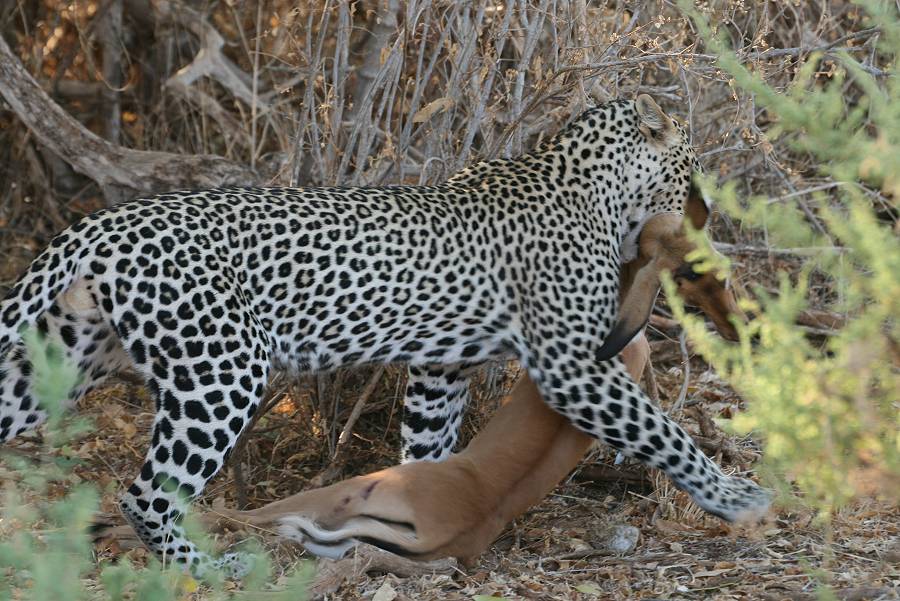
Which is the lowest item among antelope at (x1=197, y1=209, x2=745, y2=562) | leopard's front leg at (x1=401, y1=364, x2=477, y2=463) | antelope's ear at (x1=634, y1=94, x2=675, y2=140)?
leopard's front leg at (x1=401, y1=364, x2=477, y2=463)

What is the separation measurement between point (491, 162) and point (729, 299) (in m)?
1.26

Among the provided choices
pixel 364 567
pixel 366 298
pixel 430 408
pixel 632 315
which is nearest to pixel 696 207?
pixel 632 315

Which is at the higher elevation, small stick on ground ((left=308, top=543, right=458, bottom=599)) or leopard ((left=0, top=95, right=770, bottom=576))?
leopard ((left=0, top=95, right=770, bottom=576))

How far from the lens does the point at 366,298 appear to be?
520 centimetres

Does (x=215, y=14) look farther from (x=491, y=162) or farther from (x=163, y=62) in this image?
(x=491, y=162)

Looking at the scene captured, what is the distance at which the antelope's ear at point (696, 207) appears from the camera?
5859 millimetres

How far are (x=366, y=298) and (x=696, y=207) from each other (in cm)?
172

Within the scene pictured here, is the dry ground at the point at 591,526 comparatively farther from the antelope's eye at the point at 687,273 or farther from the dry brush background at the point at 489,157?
the antelope's eye at the point at 687,273

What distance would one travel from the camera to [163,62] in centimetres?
912

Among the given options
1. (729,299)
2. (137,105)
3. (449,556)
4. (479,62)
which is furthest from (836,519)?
(137,105)

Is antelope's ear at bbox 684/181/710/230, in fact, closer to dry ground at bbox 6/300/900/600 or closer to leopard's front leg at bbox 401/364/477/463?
dry ground at bbox 6/300/900/600

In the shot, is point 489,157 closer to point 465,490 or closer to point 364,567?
point 465,490

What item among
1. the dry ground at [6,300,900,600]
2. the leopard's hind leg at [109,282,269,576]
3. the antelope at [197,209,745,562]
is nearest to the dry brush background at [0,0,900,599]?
the dry ground at [6,300,900,600]

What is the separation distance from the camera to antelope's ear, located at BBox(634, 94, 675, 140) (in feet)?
18.9
